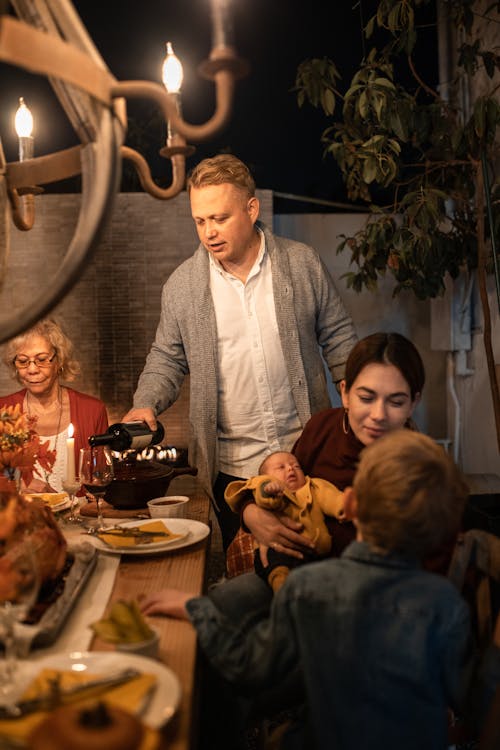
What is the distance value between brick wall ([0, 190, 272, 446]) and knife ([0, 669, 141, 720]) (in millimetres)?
3483

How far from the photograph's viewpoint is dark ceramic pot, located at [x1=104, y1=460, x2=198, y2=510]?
230cm

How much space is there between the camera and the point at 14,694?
1161 millimetres

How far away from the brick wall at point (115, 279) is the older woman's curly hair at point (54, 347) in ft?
3.97

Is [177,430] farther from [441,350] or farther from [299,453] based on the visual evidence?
[299,453]

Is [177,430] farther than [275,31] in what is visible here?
No

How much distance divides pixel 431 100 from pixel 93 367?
2946 mm

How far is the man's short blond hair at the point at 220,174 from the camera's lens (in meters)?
2.68

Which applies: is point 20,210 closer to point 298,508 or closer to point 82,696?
point 298,508

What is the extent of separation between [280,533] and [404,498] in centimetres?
67

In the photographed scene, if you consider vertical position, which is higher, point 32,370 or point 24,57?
point 24,57

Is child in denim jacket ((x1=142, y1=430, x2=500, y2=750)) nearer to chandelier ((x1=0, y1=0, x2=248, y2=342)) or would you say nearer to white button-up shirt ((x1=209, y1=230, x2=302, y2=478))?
chandelier ((x1=0, y1=0, x2=248, y2=342))

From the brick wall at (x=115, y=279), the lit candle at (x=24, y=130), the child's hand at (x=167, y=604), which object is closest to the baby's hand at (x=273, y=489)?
the child's hand at (x=167, y=604)

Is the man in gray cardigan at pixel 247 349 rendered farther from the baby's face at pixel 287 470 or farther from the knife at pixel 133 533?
the knife at pixel 133 533

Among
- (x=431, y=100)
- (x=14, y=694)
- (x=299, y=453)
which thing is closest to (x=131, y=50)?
(x=431, y=100)
